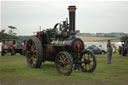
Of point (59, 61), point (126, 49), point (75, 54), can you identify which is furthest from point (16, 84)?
point (126, 49)

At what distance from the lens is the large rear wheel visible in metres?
10.4

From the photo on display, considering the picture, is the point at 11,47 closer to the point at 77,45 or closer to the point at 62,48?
the point at 62,48

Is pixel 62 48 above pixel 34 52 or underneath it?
above

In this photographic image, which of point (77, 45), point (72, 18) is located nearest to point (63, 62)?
point (77, 45)

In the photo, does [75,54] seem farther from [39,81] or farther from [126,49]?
[126,49]

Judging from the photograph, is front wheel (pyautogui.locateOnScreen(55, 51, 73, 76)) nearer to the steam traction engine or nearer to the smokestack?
the steam traction engine

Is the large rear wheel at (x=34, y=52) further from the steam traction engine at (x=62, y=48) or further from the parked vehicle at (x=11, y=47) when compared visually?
the parked vehicle at (x=11, y=47)

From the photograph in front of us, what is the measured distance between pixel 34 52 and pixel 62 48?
1850 millimetres

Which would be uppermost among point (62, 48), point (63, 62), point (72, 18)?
point (72, 18)

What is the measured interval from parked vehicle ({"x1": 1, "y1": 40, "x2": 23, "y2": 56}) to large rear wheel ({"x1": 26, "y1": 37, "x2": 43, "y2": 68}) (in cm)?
1228

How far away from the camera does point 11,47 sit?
23.6 m

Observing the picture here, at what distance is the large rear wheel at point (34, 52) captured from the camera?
10.4m

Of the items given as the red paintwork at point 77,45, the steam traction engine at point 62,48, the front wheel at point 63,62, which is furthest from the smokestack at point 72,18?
the front wheel at point 63,62

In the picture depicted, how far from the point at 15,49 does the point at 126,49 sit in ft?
36.8
